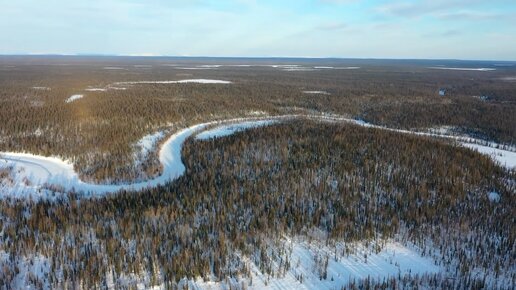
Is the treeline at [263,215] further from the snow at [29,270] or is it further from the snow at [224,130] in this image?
the snow at [224,130]

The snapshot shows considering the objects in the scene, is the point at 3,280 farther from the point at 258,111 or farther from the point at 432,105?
the point at 432,105

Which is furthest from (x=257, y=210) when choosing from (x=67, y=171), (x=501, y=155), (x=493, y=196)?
(x=501, y=155)

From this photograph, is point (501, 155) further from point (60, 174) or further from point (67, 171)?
point (60, 174)

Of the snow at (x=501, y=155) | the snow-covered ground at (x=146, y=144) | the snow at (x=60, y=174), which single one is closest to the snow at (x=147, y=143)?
the snow-covered ground at (x=146, y=144)

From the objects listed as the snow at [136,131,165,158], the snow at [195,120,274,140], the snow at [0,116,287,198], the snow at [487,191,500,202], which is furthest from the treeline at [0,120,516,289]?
the snow at [195,120,274,140]

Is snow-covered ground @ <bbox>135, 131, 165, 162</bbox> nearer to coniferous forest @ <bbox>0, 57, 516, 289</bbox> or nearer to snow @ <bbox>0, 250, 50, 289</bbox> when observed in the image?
coniferous forest @ <bbox>0, 57, 516, 289</bbox>

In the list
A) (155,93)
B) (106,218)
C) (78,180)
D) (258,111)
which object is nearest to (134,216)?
(106,218)
